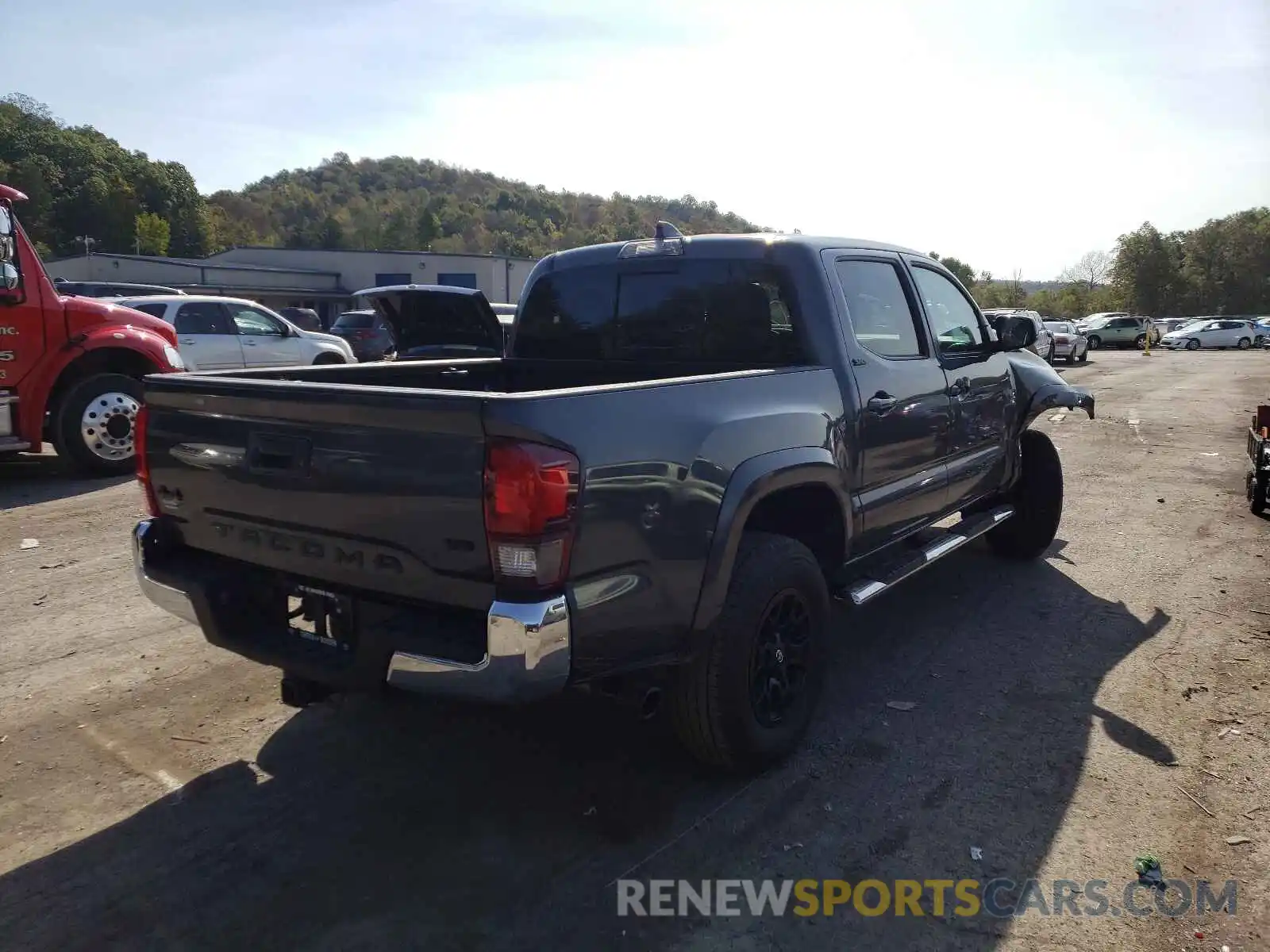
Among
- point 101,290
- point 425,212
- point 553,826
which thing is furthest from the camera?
point 425,212

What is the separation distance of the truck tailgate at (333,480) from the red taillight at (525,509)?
5 cm

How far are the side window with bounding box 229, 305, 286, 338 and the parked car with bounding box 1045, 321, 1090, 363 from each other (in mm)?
24614

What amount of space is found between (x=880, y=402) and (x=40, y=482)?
833cm

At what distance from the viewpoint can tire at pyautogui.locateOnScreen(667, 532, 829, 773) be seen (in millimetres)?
3139

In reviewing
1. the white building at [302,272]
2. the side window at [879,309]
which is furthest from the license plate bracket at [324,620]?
the white building at [302,272]

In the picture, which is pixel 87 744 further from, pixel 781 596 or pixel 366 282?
pixel 366 282

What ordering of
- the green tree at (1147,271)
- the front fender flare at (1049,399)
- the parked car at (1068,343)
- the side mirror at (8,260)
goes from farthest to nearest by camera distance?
the green tree at (1147,271)
the parked car at (1068,343)
the side mirror at (8,260)
the front fender flare at (1049,399)

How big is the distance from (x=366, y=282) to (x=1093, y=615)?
56.8 m

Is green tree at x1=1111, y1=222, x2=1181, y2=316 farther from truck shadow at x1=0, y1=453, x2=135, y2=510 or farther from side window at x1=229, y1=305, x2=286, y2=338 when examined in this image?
truck shadow at x1=0, y1=453, x2=135, y2=510

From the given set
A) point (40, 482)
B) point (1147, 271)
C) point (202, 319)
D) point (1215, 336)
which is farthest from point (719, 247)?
point (1147, 271)

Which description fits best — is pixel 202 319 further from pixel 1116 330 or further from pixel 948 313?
pixel 1116 330

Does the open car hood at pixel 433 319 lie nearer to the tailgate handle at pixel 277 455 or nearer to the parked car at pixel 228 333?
the tailgate handle at pixel 277 455

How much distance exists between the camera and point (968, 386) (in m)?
5.01

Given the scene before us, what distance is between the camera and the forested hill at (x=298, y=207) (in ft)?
252
